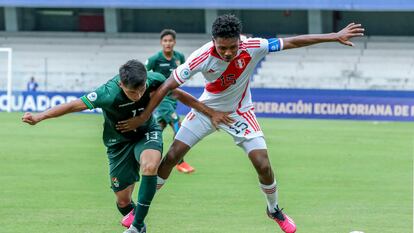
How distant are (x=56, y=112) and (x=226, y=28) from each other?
187 cm

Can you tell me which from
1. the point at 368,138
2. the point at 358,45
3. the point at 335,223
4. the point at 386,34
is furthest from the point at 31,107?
the point at 335,223

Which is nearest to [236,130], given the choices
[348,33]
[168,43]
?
[348,33]

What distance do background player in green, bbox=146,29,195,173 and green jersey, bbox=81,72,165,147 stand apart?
573 centimetres

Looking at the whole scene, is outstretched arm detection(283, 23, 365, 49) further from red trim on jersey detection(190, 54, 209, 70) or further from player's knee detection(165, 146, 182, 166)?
player's knee detection(165, 146, 182, 166)

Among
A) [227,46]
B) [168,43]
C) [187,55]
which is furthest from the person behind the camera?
[187,55]

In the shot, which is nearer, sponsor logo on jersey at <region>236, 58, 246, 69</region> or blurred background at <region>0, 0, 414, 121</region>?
sponsor logo on jersey at <region>236, 58, 246, 69</region>

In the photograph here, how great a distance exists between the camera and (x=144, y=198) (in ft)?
28.8

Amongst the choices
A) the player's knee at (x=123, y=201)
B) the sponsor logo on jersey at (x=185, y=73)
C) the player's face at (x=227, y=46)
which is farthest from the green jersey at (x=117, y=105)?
the player's face at (x=227, y=46)

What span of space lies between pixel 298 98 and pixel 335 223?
21.6 metres

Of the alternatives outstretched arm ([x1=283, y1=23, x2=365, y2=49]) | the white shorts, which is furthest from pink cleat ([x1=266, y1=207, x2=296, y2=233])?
outstretched arm ([x1=283, y1=23, x2=365, y2=49])

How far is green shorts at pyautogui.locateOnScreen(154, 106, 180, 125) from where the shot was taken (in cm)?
1592

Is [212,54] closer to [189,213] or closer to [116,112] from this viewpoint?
[116,112]

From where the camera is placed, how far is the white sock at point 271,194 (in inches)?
382

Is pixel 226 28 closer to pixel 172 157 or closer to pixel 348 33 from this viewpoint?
pixel 348 33
